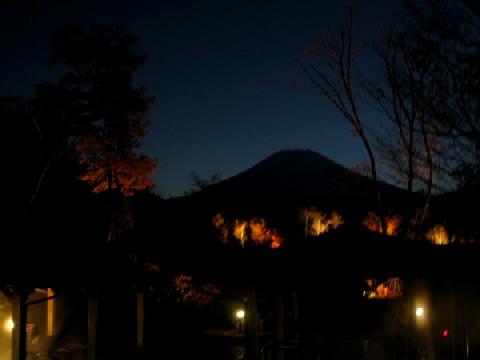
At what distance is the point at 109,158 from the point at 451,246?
14.5 m

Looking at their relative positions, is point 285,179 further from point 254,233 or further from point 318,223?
point 254,233

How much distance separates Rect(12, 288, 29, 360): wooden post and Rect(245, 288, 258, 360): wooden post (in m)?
4.45

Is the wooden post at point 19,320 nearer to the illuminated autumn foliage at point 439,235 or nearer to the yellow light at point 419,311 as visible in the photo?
the yellow light at point 419,311

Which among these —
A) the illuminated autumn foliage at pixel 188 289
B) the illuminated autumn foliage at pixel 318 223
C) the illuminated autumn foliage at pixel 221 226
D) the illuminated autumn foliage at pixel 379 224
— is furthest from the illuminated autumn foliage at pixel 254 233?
the illuminated autumn foliage at pixel 379 224

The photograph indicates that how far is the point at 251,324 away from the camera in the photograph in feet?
37.8

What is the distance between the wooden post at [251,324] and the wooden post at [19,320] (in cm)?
445

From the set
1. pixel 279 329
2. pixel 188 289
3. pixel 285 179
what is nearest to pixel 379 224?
pixel 188 289

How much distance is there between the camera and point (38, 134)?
73.3 feet

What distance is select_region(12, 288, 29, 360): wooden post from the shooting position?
11305 millimetres

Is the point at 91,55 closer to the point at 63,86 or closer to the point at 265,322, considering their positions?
the point at 63,86

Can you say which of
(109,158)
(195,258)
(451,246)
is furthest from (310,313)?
(451,246)

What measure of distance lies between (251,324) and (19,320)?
4.59 m

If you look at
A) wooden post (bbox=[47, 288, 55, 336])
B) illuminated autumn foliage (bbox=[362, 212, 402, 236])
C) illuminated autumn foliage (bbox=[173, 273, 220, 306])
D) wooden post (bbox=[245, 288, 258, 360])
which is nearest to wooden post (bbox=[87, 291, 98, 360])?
wooden post (bbox=[245, 288, 258, 360])

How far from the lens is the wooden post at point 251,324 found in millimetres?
11344
